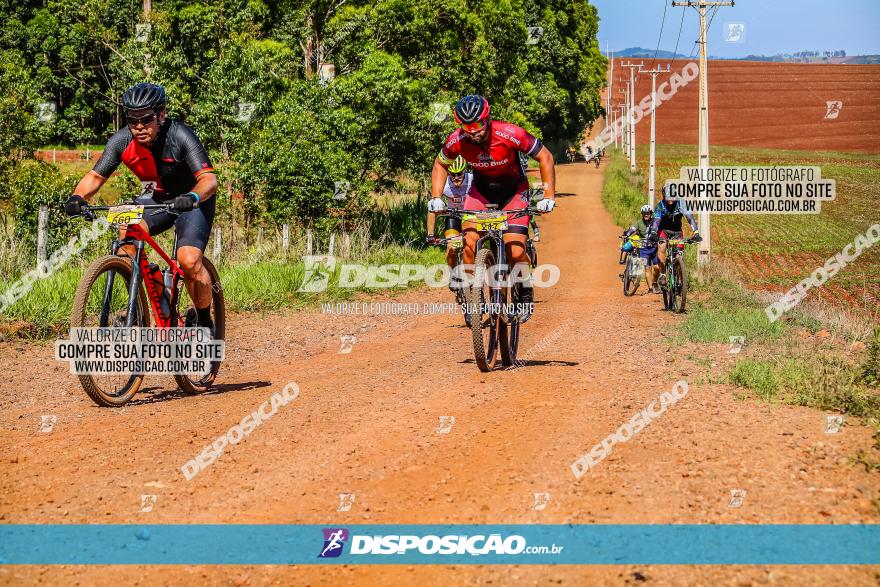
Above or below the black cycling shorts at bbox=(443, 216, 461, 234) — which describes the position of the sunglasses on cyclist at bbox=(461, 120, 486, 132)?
above

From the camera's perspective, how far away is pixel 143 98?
682 cm

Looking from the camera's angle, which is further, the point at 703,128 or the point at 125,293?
the point at 703,128

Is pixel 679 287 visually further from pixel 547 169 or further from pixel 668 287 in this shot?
pixel 547 169

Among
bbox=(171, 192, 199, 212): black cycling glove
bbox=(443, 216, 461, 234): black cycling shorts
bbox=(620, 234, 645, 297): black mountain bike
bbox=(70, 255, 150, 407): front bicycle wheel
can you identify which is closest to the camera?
bbox=(70, 255, 150, 407): front bicycle wheel

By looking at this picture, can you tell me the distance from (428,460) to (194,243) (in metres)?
3.06

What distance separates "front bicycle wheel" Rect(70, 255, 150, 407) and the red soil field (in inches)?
3663

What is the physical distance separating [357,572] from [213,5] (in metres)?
26.8

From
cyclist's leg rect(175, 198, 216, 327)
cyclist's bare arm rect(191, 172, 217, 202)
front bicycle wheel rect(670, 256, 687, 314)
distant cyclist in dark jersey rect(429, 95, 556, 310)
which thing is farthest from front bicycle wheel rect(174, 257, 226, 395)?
front bicycle wheel rect(670, 256, 687, 314)

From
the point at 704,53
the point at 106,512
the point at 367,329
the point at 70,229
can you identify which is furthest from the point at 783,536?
the point at 704,53

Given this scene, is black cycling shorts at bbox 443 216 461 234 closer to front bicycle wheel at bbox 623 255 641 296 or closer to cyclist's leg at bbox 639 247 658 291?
cyclist's leg at bbox 639 247 658 291

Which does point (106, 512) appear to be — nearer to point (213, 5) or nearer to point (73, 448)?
point (73, 448)

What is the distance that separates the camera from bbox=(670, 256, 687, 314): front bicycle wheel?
51.8 feet

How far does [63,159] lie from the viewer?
2213 inches

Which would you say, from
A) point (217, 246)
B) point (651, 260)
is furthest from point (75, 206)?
point (651, 260)
